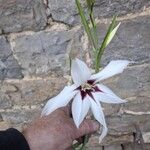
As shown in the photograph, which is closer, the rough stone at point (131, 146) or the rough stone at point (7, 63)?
the rough stone at point (7, 63)

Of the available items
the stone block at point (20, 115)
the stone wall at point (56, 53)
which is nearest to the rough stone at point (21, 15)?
the stone wall at point (56, 53)

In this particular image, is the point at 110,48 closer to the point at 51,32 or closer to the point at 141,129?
the point at 51,32

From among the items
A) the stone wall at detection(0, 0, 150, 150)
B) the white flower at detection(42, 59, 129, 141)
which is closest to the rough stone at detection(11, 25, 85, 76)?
the stone wall at detection(0, 0, 150, 150)

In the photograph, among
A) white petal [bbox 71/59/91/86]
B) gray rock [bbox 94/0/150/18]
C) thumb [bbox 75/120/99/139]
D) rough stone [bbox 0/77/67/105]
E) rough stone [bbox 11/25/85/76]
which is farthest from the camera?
rough stone [bbox 0/77/67/105]

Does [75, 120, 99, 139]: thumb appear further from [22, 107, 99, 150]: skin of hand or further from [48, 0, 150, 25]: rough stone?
[48, 0, 150, 25]: rough stone

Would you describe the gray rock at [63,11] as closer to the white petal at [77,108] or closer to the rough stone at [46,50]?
the rough stone at [46,50]

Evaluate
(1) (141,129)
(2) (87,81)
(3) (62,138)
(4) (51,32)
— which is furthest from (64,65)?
(2) (87,81)
